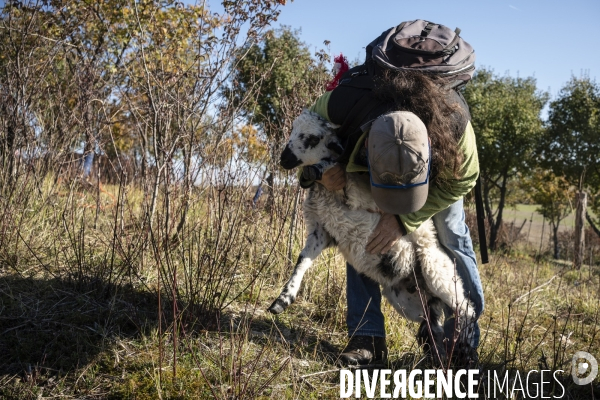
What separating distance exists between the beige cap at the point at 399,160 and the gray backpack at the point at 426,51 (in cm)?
40

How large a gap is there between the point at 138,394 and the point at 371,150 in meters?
1.65

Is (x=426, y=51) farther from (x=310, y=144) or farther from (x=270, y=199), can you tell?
(x=270, y=199)

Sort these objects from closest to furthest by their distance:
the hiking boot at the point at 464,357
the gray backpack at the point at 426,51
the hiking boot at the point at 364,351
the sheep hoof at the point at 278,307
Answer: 1. the sheep hoof at the point at 278,307
2. the gray backpack at the point at 426,51
3. the hiking boot at the point at 464,357
4. the hiking boot at the point at 364,351

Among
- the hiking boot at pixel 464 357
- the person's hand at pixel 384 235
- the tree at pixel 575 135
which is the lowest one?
the hiking boot at pixel 464 357

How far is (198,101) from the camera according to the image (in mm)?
3686

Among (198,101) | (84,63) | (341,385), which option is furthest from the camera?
(84,63)

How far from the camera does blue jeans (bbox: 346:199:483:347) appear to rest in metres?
2.78

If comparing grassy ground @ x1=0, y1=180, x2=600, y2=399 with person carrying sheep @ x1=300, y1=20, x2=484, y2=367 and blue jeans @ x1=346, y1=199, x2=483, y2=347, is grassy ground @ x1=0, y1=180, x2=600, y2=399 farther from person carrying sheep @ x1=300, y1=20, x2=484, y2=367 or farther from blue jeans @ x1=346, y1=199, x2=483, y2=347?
person carrying sheep @ x1=300, y1=20, x2=484, y2=367

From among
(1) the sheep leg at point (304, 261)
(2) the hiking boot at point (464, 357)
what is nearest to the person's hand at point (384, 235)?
(1) the sheep leg at point (304, 261)

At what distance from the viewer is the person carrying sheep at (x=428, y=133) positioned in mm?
2346

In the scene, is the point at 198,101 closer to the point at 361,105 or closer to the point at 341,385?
the point at 361,105

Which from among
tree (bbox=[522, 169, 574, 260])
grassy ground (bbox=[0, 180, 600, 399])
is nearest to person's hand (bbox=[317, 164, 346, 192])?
grassy ground (bbox=[0, 180, 600, 399])

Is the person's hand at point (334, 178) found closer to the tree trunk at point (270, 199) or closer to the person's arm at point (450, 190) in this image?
the person's arm at point (450, 190)

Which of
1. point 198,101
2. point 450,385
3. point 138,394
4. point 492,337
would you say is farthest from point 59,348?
point 492,337
